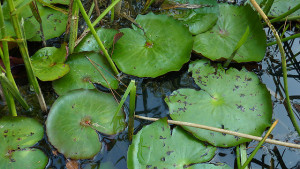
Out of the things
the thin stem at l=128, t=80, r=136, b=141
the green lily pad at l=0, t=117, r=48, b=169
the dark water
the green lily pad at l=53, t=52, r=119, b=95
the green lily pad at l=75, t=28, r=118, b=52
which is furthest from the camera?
the green lily pad at l=75, t=28, r=118, b=52

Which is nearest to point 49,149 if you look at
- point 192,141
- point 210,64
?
point 192,141

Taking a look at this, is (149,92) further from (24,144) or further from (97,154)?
(24,144)

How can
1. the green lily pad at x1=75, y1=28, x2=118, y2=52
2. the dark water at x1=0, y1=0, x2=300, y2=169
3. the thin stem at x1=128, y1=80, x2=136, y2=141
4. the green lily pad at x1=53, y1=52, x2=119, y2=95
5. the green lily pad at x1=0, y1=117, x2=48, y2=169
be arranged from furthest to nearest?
the green lily pad at x1=75, y1=28, x2=118, y2=52 < the green lily pad at x1=53, y1=52, x2=119, y2=95 < the dark water at x1=0, y1=0, x2=300, y2=169 < the green lily pad at x1=0, y1=117, x2=48, y2=169 < the thin stem at x1=128, y1=80, x2=136, y2=141

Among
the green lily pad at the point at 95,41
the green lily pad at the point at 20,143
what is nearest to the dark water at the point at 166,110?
the green lily pad at the point at 20,143

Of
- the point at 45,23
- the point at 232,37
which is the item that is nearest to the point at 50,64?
the point at 45,23

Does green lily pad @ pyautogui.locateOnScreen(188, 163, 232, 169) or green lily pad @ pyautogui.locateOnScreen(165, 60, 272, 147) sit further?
green lily pad @ pyautogui.locateOnScreen(165, 60, 272, 147)

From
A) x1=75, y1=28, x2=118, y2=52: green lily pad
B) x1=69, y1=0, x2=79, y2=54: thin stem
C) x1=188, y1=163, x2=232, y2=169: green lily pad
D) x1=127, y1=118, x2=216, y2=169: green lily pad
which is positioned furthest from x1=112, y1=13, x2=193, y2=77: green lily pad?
x1=188, y1=163, x2=232, y2=169: green lily pad

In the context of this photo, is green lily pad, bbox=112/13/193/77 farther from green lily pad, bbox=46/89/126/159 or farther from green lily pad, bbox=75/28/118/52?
green lily pad, bbox=46/89/126/159
